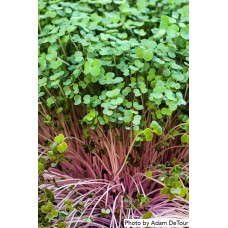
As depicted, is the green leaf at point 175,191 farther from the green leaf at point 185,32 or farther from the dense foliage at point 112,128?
the green leaf at point 185,32

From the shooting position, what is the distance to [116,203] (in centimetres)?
148

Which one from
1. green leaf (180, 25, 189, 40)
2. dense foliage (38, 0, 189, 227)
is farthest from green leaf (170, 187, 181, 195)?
green leaf (180, 25, 189, 40)

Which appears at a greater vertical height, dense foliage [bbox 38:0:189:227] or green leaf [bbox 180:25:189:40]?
green leaf [bbox 180:25:189:40]

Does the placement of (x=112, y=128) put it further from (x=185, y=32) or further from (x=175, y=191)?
(x=185, y=32)

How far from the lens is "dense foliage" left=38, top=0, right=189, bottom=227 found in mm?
1455

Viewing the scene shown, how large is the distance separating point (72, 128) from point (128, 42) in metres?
0.39

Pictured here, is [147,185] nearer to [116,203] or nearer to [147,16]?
[116,203]

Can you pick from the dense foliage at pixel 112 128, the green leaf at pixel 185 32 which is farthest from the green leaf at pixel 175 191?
the green leaf at pixel 185 32

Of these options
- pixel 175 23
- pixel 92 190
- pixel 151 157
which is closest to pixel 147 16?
pixel 175 23

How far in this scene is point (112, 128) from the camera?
1.51m

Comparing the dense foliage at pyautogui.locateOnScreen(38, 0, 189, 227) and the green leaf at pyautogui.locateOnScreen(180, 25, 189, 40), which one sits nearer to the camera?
the dense foliage at pyautogui.locateOnScreen(38, 0, 189, 227)

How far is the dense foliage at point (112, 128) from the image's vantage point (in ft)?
4.77

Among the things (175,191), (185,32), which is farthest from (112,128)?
(185,32)

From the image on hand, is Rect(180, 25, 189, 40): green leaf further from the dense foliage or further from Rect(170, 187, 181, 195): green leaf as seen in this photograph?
Rect(170, 187, 181, 195): green leaf
